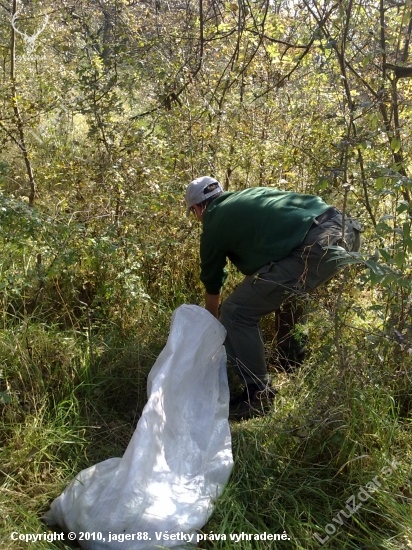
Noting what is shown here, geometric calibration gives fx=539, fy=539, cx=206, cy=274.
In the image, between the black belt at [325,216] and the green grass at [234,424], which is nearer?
the green grass at [234,424]

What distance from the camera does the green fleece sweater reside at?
2904mm

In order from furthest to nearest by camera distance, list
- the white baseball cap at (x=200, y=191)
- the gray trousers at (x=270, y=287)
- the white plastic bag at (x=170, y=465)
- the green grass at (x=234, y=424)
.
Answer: the white baseball cap at (x=200, y=191) < the gray trousers at (x=270, y=287) < the green grass at (x=234, y=424) < the white plastic bag at (x=170, y=465)

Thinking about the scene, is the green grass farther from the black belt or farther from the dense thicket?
the black belt

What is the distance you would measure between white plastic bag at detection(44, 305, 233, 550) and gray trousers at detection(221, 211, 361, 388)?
0.11 meters

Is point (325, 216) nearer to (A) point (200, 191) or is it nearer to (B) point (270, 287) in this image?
(B) point (270, 287)

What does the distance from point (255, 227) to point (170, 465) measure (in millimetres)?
1302

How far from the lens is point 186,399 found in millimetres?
2686

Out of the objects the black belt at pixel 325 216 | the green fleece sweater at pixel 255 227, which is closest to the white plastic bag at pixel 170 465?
the green fleece sweater at pixel 255 227

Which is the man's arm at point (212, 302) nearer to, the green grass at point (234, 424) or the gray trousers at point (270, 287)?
the gray trousers at point (270, 287)

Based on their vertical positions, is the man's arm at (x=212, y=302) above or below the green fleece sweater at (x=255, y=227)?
below

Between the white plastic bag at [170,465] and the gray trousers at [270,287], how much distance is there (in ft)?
0.37

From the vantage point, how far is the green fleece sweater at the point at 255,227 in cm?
290

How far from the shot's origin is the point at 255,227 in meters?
2.93

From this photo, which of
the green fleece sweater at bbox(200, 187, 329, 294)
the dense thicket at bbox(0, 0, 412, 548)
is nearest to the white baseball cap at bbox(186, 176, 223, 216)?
the green fleece sweater at bbox(200, 187, 329, 294)
